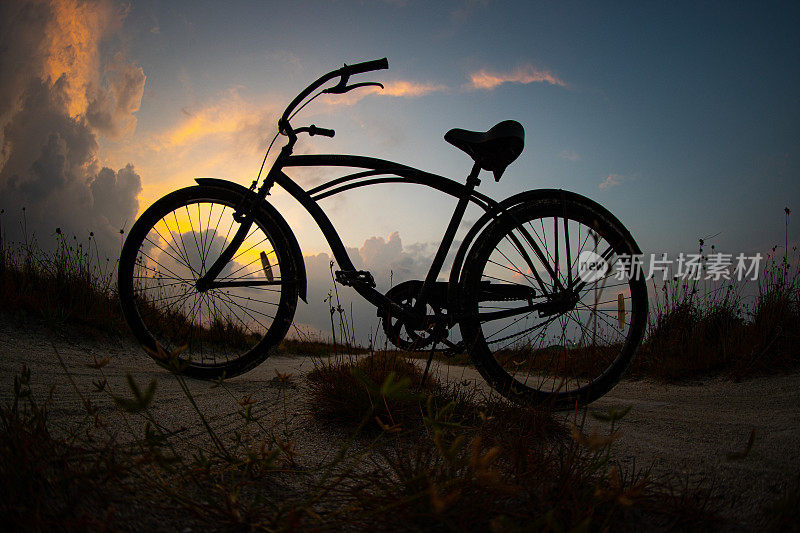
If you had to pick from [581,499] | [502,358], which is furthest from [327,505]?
[502,358]

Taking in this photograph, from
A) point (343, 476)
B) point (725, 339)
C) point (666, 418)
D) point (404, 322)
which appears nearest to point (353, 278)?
point (404, 322)

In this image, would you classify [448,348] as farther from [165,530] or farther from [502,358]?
[165,530]

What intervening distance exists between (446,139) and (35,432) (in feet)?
8.90

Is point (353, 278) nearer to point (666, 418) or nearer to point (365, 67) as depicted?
point (365, 67)

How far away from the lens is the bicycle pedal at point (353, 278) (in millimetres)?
2951

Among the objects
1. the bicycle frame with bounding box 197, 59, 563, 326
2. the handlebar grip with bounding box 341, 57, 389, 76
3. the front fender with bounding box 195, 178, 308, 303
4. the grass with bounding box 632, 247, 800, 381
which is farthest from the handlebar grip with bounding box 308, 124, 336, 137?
the grass with bounding box 632, 247, 800, 381

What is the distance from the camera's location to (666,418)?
2.54 m

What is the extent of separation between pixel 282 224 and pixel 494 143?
177cm

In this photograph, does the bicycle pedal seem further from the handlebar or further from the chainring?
the handlebar

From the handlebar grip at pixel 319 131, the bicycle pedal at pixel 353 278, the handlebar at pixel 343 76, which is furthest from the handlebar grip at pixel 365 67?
the bicycle pedal at pixel 353 278

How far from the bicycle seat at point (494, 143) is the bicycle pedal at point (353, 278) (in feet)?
3.93

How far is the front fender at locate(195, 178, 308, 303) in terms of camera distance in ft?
10.3

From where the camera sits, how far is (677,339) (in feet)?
17.3

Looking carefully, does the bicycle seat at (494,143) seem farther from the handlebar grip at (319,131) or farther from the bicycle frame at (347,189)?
the handlebar grip at (319,131)
